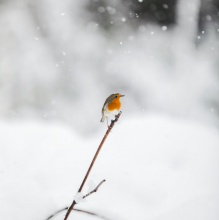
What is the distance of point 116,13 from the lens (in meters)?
2.71

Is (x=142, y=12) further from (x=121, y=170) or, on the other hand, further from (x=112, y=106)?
(x=112, y=106)

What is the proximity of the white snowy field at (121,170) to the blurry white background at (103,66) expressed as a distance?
4cm

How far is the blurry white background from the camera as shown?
7.66ft

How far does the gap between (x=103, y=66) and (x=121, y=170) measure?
1808mm

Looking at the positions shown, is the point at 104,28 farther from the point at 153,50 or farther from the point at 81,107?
the point at 81,107

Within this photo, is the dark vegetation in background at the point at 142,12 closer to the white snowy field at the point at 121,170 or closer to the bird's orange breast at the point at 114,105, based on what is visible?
the white snowy field at the point at 121,170

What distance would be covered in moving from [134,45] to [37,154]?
1976 millimetres

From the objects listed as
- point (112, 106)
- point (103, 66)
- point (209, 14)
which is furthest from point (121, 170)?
point (209, 14)

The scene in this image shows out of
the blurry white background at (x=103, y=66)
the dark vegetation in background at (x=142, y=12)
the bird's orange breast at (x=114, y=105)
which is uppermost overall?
the dark vegetation in background at (x=142, y=12)

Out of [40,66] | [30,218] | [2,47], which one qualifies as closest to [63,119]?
[40,66]

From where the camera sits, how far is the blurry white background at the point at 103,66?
2.33 meters

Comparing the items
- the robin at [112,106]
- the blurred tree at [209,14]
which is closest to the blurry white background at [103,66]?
the blurred tree at [209,14]

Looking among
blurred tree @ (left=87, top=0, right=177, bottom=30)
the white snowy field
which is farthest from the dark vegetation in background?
the white snowy field

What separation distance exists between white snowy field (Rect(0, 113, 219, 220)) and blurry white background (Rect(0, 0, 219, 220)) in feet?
0.13
